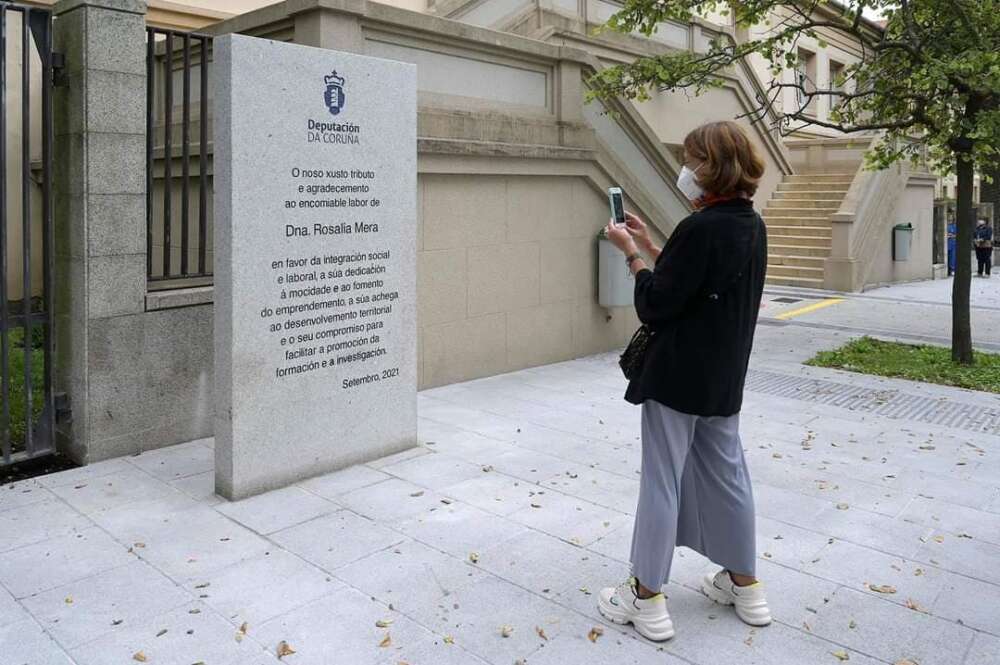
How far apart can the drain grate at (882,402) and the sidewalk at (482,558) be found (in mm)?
577

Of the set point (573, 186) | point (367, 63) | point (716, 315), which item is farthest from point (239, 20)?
point (716, 315)

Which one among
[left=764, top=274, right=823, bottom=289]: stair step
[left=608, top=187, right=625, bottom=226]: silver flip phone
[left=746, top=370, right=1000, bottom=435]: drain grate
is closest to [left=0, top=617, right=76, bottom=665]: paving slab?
[left=608, top=187, right=625, bottom=226]: silver flip phone

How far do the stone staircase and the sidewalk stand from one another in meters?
12.3

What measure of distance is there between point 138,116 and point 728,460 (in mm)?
4467

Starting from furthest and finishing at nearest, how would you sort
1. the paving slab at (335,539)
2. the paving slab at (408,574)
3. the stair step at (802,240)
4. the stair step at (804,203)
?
1. the stair step at (804,203)
2. the stair step at (802,240)
3. the paving slab at (335,539)
4. the paving slab at (408,574)

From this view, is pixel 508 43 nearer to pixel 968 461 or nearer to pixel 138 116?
pixel 138 116

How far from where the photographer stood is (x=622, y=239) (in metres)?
3.56

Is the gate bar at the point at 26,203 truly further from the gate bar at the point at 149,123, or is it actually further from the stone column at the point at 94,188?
the gate bar at the point at 149,123

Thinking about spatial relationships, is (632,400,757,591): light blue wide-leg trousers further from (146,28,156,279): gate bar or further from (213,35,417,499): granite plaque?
(146,28,156,279): gate bar

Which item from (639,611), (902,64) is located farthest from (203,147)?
(902,64)

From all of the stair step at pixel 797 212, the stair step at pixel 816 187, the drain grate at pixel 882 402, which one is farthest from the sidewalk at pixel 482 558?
the stair step at pixel 816 187

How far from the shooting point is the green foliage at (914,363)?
899 centimetres

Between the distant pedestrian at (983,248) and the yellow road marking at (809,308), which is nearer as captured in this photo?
the yellow road marking at (809,308)

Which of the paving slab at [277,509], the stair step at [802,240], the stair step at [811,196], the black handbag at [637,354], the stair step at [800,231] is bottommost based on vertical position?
the paving slab at [277,509]
